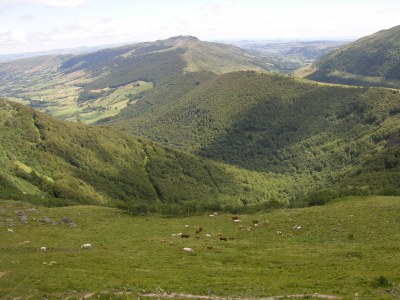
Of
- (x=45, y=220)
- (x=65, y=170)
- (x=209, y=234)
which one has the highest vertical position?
(x=45, y=220)

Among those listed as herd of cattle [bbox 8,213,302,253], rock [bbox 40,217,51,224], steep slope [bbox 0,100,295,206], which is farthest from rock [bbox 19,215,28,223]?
steep slope [bbox 0,100,295,206]

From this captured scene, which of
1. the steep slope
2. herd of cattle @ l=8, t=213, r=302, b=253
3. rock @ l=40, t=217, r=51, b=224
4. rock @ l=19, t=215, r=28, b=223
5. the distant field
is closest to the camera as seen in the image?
the distant field

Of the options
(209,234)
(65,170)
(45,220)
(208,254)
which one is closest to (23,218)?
(45,220)

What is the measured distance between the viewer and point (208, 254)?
52.5 m

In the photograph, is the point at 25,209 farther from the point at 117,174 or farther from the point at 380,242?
the point at 117,174

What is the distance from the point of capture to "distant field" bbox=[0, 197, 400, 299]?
36594 millimetres

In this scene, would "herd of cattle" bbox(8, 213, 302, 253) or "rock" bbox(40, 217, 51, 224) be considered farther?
"rock" bbox(40, 217, 51, 224)

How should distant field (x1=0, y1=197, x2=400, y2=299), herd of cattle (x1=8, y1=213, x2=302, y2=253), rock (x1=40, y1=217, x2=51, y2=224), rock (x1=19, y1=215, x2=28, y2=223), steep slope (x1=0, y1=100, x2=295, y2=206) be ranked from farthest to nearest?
steep slope (x1=0, y1=100, x2=295, y2=206) < rock (x1=40, y1=217, x2=51, y2=224) < rock (x1=19, y1=215, x2=28, y2=223) < herd of cattle (x1=8, y1=213, x2=302, y2=253) < distant field (x1=0, y1=197, x2=400, y2=299)

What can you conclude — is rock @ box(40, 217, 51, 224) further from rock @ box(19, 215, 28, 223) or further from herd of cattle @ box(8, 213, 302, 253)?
herd of cattle @ box(8, 213, 302, 253)

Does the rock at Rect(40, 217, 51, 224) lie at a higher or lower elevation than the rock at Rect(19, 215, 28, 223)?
lower

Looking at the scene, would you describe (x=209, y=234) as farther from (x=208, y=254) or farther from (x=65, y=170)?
(x=65, y=170)

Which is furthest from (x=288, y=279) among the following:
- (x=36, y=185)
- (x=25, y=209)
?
(x=36, y=185)

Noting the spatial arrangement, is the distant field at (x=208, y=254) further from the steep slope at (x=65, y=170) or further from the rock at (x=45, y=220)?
the steep slope at (x=65, y=170)

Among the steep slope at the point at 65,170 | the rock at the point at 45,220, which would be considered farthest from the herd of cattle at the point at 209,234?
the steep slope at the point at 65,170
